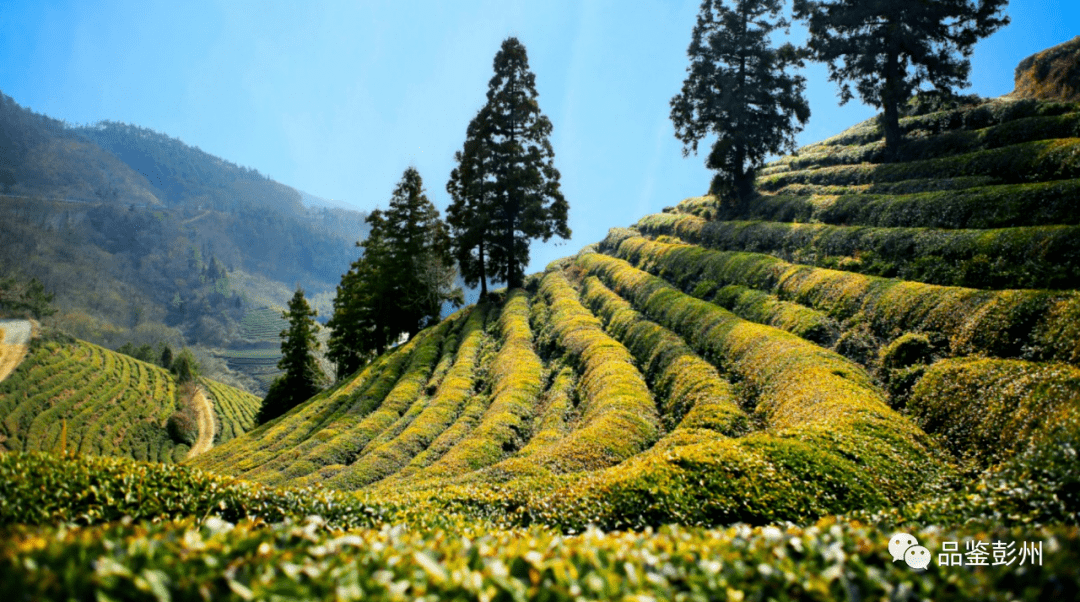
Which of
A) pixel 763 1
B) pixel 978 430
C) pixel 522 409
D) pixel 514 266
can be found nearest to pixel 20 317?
pixel 514 266

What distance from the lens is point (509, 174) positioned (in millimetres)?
40562

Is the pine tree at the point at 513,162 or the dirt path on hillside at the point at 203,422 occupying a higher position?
the pine tree at the point at 513,162

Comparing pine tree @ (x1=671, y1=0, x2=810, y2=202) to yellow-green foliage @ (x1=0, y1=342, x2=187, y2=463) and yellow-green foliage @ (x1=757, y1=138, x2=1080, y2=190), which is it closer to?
yellow-green foliage @ (x1=757, y1=138, x2=1080, y2=190)

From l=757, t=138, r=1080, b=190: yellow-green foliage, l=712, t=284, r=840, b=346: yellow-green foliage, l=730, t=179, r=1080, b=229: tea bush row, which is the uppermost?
l=757, t=138, r=1080, b=190: yellow-green foliage

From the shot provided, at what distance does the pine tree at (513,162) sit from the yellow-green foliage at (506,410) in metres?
11.6

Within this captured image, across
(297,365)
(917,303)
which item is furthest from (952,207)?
(297,365)

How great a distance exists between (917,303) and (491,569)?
630 inches

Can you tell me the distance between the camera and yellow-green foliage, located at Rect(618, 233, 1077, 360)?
12.1 m

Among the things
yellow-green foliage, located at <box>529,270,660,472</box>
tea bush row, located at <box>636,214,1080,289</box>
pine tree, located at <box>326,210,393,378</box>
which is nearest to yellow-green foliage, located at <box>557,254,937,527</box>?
yellow-green foliage, located at <box>529,270,660,472</box>

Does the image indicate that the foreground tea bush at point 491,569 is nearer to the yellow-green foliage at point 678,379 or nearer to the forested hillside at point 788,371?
the forested hillside at point 788,371

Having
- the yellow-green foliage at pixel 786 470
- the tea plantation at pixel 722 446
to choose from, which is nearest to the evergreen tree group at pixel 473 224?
the tea plantation at pixel 722 446

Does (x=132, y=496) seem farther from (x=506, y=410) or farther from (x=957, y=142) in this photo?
(x=957, y=142)

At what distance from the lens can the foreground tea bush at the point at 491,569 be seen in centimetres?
347

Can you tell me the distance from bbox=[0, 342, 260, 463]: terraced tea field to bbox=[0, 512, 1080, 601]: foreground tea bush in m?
76.5
